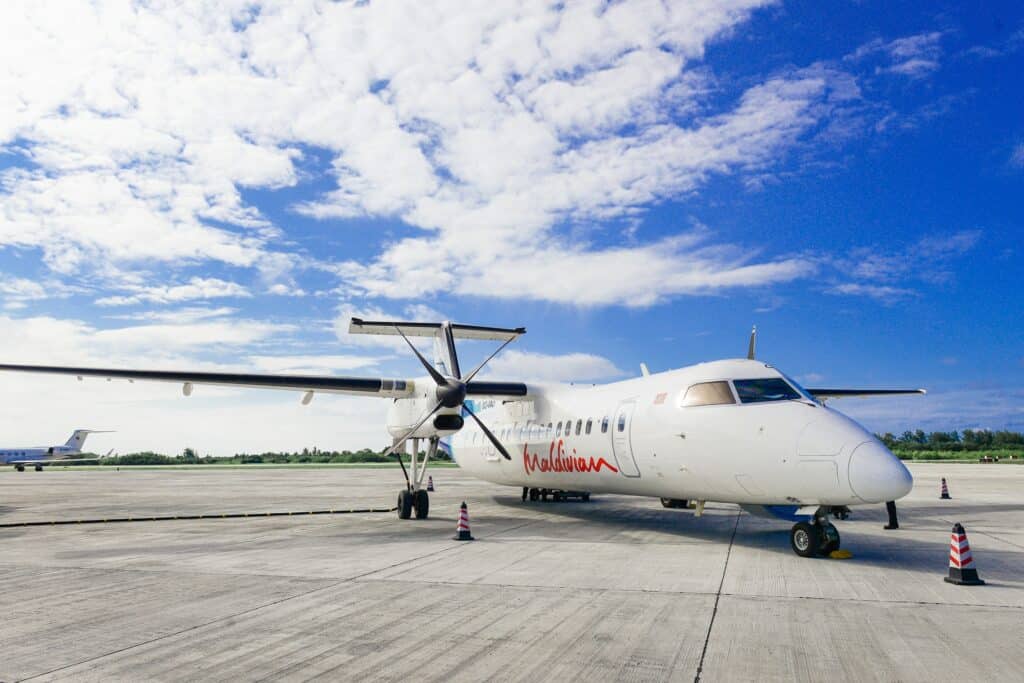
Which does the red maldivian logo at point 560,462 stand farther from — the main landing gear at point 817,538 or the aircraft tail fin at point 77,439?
the aircraft tail fin at point 77,439

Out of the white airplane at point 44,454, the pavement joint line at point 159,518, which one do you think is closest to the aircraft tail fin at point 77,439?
the white airplane at point 44,454

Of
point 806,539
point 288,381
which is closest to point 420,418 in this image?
point 288,381

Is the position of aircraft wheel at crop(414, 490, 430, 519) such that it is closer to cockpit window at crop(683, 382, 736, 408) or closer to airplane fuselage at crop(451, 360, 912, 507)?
airplane fuselage at crop(451, 360, 912, 507)

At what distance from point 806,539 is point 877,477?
1795mm

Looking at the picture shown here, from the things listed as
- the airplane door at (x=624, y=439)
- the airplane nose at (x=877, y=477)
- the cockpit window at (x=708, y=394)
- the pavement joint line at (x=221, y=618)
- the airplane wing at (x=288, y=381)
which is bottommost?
the pavement joint line at (x=221, y=618)

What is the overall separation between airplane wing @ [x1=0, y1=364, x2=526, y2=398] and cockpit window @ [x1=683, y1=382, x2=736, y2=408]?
6.55 metres

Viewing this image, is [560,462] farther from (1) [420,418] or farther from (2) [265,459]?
(2) [265,459]

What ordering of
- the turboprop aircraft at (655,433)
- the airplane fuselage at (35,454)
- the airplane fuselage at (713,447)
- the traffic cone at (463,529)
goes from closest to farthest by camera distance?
the airplane fuselage at (713,447), the turboprop aircraft at (655,433), the traffic cone at (463,529), the airplane fuselage at (35,454)

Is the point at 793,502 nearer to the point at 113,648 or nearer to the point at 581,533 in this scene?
the point at 581,533

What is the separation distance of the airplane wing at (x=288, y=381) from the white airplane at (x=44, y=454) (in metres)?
52.9

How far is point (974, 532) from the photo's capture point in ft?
45.4

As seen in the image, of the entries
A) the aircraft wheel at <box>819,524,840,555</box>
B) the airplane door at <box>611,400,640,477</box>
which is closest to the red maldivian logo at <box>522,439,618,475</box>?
the airplane door at <box>611,400,640,477</box>

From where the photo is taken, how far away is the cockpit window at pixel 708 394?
11.0 m

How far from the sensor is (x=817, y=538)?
10.2 meters
